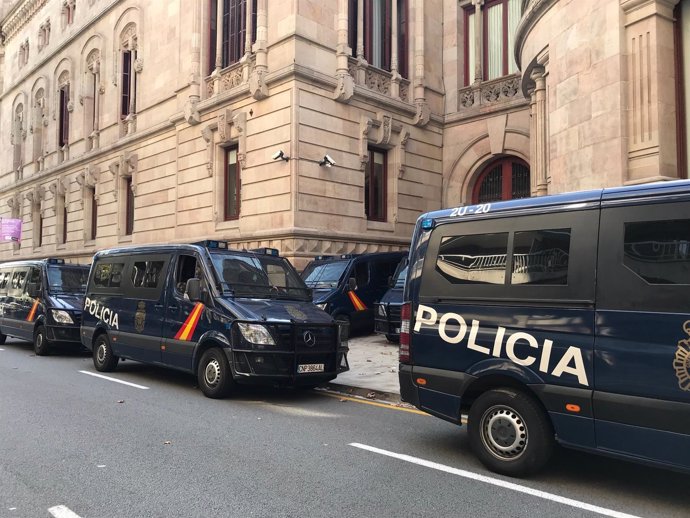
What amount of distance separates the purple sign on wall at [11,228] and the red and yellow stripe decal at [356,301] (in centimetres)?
2877

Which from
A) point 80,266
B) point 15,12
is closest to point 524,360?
point 80,266

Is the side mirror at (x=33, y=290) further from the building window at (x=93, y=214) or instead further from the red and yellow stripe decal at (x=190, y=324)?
the building window at (x=93, y=214)

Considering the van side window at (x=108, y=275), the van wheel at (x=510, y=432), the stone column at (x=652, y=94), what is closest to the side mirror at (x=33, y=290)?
the van side window at (x=108, y=275)

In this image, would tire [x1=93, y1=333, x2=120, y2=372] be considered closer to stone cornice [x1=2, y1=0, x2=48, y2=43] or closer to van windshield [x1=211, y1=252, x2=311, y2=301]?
van windshield [x1=211, y1=252, x2=311, y2=301]

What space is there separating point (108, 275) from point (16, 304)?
197 inches

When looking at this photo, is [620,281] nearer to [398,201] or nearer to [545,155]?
[545,155]

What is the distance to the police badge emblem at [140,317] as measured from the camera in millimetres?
9680

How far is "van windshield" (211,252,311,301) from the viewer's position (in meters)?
8.66

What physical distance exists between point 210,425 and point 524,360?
12.0 feet

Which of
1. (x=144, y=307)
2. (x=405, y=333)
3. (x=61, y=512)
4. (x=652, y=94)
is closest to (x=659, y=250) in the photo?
(x=405, y=333)

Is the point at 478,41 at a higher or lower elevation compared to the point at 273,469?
higher

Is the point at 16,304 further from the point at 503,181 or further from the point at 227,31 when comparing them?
the point at 503,181

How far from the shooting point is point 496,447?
5.04 m

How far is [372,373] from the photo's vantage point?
10.2 metres
